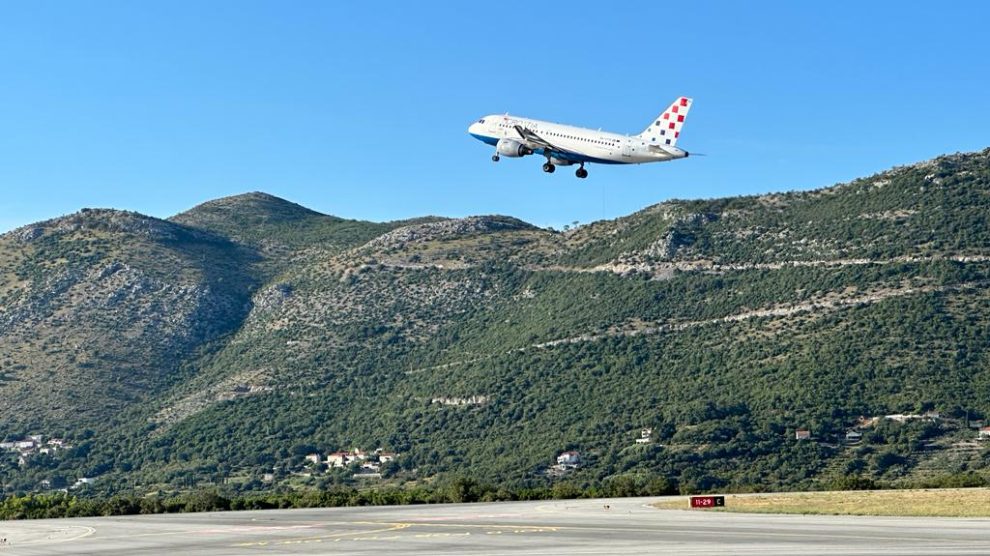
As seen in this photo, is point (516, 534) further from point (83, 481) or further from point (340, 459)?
point (83, 481)

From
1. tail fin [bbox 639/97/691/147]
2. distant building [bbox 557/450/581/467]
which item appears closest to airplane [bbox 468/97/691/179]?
tail fin [bbox 639/97/691/147]

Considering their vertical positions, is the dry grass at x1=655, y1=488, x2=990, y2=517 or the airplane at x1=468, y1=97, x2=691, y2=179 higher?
the airplane at x1=468, y1=97, x2=691, y2=179

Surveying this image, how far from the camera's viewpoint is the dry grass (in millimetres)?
66438

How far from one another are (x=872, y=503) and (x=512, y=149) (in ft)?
113

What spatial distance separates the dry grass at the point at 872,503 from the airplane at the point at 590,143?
2098 centimetres

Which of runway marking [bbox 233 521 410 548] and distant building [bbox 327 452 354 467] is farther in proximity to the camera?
distant building [bbox 327 452 354 467]

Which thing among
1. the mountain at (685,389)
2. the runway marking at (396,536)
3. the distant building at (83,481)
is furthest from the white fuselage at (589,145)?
the distant building at (83,481)

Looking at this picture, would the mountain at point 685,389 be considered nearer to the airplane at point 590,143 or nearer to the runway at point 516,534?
the airplane at point 590,143

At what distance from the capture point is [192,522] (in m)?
79.2

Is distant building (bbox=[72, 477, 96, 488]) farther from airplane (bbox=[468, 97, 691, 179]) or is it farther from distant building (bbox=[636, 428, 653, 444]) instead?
airplane (bbox=[468, 97, 691, 179])

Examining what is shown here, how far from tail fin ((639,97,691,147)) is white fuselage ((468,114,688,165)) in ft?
3.50

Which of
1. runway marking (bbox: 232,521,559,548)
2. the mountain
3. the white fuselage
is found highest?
the white fuselage

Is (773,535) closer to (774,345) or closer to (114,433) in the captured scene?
(774,345)

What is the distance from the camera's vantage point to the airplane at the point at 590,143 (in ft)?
293
